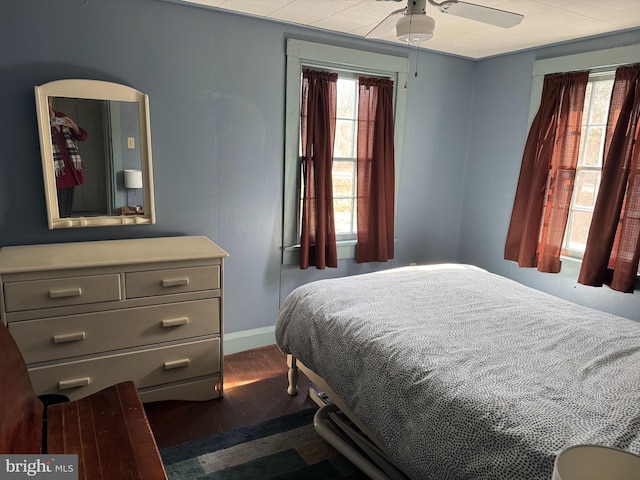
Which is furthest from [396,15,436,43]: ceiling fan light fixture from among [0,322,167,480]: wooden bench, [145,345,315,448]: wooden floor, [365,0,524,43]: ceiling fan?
[145,345,315,448]: wooden floor

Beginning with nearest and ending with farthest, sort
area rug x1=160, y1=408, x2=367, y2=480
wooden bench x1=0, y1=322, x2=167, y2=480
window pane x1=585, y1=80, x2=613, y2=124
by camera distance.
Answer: wooden bench x1=0, y1=322, x2=167, y2=480, area rug x1=160, y1=408, x2=367, y2=480, window pane x1=585, y1=80, x2=613, y2=124

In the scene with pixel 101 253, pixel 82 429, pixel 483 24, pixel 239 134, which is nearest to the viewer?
pixel 82 429

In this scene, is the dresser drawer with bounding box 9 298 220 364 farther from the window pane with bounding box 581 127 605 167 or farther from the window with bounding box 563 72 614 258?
the window pane with bounding box 581 127 605 167

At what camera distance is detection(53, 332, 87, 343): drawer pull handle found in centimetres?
222

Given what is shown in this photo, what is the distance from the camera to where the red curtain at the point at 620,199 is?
9.26 feet

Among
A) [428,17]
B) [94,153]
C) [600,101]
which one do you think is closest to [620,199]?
[600,101]

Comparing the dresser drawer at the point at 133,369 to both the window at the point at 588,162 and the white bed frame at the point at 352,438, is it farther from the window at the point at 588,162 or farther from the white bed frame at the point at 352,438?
the window at the point at 588,162

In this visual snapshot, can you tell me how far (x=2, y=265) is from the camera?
6.95 ft

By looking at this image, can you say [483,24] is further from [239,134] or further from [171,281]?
[171,281]

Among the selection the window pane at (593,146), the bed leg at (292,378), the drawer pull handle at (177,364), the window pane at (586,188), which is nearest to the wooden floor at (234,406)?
the bed leg at (292,378)

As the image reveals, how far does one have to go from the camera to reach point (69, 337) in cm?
A: 225

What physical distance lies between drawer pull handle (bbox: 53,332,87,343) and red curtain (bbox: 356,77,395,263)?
2051 mm

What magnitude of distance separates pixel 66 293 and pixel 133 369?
1.78 feet

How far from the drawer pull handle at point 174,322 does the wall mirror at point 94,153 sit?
2.24ft
